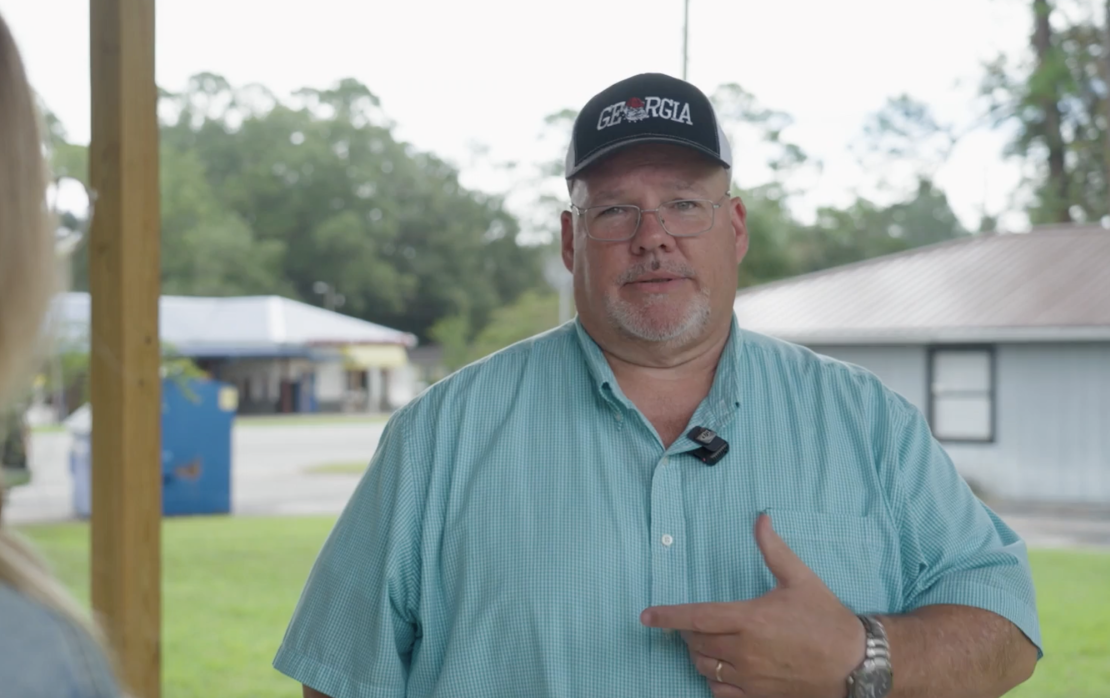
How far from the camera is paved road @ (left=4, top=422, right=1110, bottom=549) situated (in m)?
7.75

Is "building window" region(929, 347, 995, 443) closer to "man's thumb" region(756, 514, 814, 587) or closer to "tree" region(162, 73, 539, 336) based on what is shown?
"man's thumb" region(756, 514, 814, 587)

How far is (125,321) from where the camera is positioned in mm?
2355

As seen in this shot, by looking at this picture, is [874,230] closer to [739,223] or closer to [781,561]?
[739,223]

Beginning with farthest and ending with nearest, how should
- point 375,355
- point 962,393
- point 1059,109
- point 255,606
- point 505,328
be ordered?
1. point 375,355
2. point 505,328
3. point 962,393
4. point 1059,109
5. point 255,606

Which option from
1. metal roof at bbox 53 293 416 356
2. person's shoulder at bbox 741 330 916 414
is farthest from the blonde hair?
metal roof at bbox 53 293 416 356

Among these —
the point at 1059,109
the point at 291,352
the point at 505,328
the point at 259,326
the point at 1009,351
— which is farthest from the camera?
the point at 291,352

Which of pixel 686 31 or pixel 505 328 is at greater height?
pixel 686 31

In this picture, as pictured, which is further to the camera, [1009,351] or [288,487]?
[288,487]

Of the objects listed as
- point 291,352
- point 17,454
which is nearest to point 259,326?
point 291,352

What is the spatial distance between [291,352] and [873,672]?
1844 centimetres

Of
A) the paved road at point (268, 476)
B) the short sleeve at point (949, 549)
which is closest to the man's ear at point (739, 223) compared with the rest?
the short sleeve at point (949, 549)

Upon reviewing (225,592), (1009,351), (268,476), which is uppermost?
(1009,351)

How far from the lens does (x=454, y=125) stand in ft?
49.0

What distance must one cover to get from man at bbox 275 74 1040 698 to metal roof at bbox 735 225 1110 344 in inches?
325
